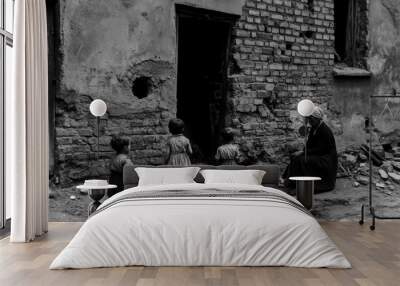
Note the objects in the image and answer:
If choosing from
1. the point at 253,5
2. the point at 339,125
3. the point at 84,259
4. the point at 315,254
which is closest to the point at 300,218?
the point at 315,254

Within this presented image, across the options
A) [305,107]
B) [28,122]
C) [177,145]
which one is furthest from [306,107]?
[28,122]

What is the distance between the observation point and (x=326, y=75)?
7305mm

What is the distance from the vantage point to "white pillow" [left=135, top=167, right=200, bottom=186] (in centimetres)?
633

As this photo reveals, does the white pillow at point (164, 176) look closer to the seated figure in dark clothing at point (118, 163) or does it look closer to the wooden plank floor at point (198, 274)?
the seated figure in dark clothing at point (118, 163)

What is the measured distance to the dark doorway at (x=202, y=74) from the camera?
275 inches

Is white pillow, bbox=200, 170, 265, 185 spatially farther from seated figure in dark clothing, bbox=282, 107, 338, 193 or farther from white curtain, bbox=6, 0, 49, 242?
white curtain, bbox=6, 0, 49, 242

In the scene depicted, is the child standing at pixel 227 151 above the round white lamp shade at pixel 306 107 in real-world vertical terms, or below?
below

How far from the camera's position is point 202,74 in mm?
7047

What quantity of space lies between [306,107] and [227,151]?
114cm

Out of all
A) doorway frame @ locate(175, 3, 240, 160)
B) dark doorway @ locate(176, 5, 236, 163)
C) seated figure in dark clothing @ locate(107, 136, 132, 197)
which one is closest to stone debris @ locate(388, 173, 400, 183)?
dark doorway @ locate(176, 5, 236, 163)

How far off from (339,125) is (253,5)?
193 centimetres

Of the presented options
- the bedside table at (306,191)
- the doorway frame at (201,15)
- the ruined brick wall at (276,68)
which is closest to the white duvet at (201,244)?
the bedside table at (306,191)

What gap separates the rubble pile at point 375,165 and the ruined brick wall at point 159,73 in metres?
0.79

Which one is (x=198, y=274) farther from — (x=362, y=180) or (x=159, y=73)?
(x=362, y=180)
